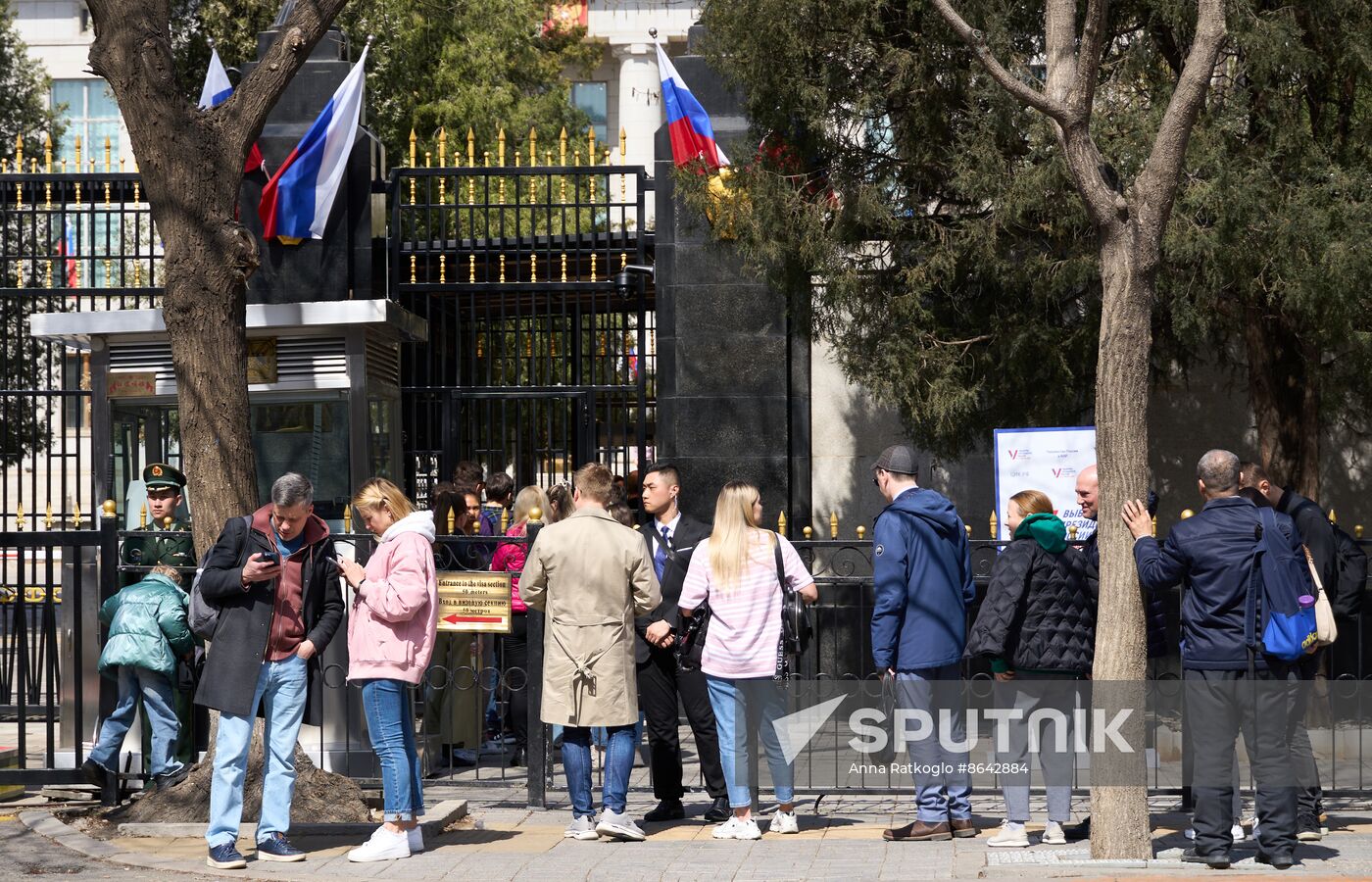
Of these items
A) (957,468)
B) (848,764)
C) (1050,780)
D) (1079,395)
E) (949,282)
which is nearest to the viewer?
(1050,780)

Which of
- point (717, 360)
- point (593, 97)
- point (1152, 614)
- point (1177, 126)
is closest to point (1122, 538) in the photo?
point (1152, 614)

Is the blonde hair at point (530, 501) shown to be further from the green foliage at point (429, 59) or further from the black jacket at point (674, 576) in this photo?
the green foliage at point (429, 59)

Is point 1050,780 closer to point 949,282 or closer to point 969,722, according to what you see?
point 969,722

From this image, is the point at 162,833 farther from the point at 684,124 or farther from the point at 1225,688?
the point at 684,124

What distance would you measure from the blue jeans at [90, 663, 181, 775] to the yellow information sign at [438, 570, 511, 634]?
1.50 meters

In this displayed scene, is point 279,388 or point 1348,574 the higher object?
point 279,388

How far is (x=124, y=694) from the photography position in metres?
8.55

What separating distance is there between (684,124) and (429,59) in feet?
47.7

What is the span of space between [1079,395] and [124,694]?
747 cm

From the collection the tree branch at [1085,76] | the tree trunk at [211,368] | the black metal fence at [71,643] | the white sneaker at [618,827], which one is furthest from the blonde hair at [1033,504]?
the black metal fence at [71,643]

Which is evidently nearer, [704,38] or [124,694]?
[124,694]

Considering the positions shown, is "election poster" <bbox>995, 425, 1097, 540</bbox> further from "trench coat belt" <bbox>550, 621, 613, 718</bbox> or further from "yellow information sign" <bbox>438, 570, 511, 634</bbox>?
"trench coat belt" <bbox>550, 621, 613, 718</bbox>

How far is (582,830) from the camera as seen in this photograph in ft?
25.6

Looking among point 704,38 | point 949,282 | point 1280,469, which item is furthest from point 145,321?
point 1280,469
